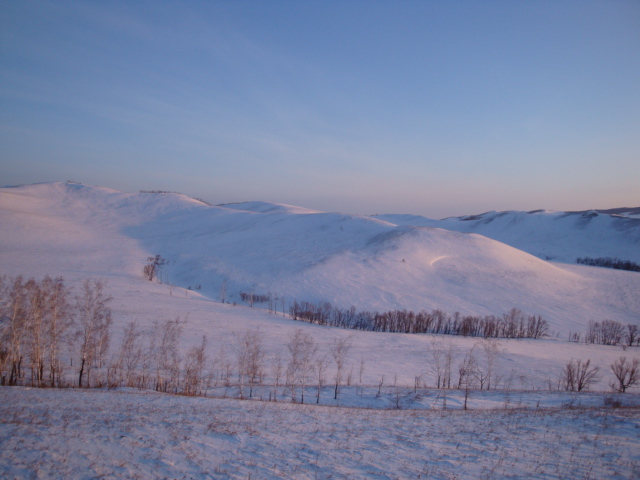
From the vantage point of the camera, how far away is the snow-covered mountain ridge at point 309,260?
68250 millimetres

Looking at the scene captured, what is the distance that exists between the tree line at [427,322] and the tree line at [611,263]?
3553 inches

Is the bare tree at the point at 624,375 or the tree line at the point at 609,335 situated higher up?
the bare tree at the point at 624,375

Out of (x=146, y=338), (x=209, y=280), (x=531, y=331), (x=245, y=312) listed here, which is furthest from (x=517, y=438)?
(x=209, y=280)

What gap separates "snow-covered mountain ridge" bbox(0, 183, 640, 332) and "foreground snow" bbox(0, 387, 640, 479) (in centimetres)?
5044

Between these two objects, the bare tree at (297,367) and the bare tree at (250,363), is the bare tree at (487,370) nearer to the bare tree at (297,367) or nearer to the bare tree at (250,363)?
the bare tree at (297,367)

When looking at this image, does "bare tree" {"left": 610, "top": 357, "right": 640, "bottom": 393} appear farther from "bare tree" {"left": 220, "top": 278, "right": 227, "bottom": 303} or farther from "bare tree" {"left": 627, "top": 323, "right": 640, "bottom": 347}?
"bare tree" {"left": 220, "top": 278, "right": 227, "bottom": 303}

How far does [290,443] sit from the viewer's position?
1184 cm

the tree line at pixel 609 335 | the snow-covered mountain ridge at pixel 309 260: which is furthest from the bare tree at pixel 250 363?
the tree line at pixel 609 335

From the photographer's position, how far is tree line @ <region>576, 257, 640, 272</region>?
117375mm

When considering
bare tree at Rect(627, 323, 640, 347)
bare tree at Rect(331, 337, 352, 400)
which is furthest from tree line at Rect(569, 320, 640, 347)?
bare tree at Rect(331, 337, 352, 400)

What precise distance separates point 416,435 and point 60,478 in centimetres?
1226

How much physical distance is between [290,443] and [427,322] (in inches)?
1988

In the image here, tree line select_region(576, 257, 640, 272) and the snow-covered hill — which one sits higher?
the snow-covered hill

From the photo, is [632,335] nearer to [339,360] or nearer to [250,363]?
[339,360]
